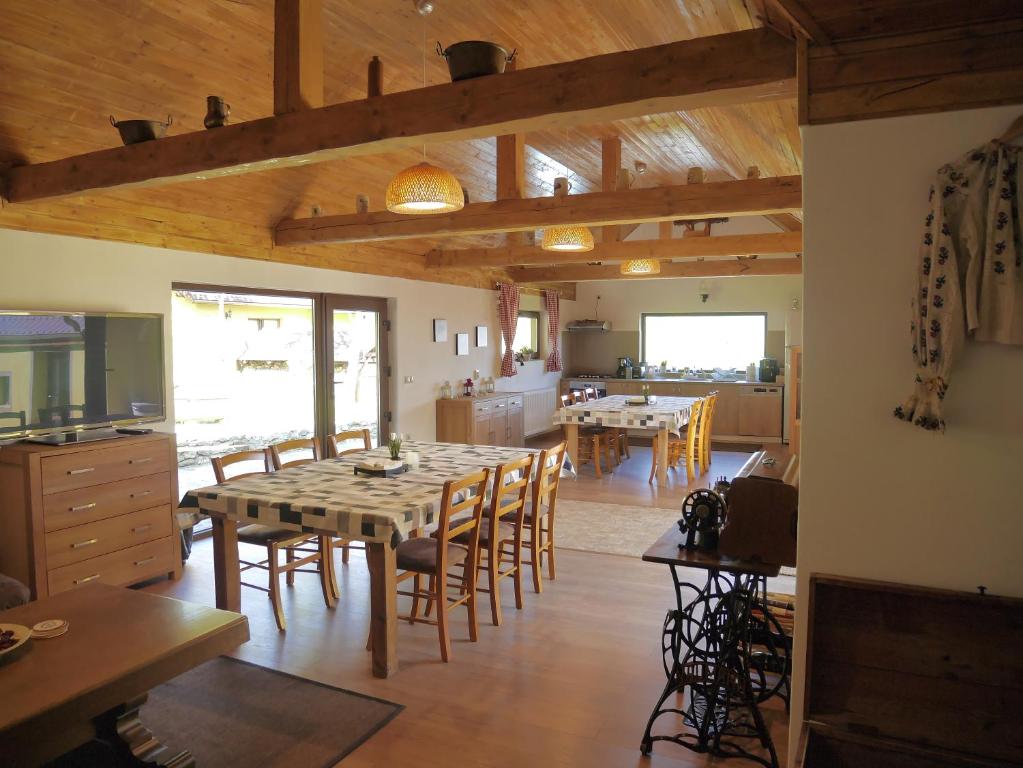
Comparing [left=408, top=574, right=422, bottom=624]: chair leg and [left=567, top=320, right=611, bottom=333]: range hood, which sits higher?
[left=567, top=320, right=611, bottom=333]: range hood

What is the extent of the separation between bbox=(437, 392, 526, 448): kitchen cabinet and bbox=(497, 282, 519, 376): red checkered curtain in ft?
2.31

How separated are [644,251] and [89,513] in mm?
5341

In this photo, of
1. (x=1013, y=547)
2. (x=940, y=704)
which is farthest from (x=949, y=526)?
(x=940, y=704)

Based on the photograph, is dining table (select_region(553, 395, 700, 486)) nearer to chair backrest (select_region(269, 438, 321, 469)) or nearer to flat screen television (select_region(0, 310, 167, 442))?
chair backrest (select_region(269, 438, 321, 469))

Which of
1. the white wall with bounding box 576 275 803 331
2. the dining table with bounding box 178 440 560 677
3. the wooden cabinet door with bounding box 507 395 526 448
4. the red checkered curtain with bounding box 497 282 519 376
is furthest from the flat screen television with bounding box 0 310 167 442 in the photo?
the white wall with bounding box 576 275 803 331

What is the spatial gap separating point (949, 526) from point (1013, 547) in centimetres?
16

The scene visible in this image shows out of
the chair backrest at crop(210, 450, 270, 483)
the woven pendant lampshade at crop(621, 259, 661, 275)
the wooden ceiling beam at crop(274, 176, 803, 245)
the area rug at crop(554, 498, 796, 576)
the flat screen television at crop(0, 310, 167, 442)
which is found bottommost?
the area rug at crop(554, 498, 796, 576)

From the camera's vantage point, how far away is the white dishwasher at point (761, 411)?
31.2 feet

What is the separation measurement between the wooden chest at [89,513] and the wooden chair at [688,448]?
4.57 meters

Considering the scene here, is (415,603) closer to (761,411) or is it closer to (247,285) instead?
(247,285)

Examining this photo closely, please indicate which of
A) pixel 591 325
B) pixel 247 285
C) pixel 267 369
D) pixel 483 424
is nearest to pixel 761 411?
pixel 591 325

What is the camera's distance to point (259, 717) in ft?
8.99

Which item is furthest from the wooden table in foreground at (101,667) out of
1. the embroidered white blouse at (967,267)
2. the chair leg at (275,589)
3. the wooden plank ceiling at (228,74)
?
the wooden plank ceiling at (228,74)

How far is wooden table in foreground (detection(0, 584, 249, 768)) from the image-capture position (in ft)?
5.78
